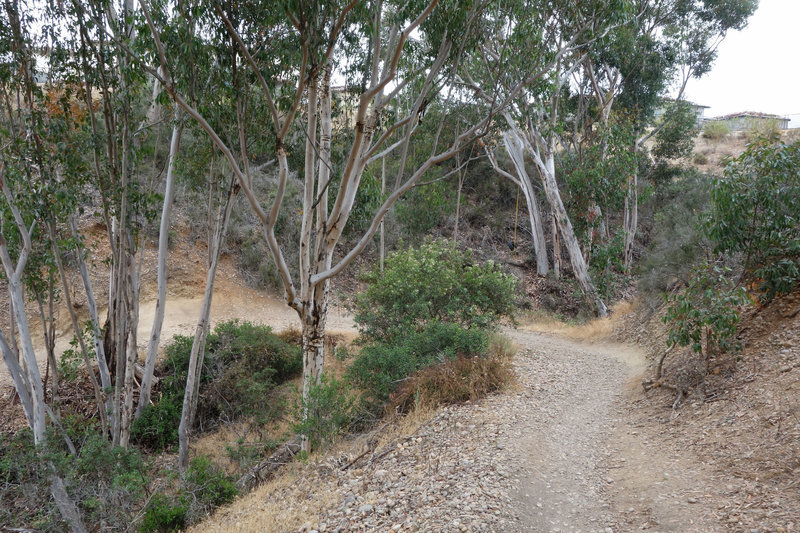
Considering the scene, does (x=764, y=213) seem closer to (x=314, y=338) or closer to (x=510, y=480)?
(x=510, y=480)

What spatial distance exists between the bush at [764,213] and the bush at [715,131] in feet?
92.2

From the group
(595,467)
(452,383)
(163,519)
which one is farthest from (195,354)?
(595,467)

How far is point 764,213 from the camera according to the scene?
7133mm

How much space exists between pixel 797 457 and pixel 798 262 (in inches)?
147

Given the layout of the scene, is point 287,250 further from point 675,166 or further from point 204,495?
point 675,166

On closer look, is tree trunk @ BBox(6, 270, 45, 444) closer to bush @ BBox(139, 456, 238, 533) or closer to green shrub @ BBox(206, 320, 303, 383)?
bush @ BBox(139, 456, 238, 533)

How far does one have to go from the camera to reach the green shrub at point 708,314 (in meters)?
6.57

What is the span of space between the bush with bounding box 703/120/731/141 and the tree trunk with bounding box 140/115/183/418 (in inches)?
1243

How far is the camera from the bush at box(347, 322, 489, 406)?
8.35m

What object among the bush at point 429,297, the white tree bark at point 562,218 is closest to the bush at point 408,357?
the bush at point 429,297

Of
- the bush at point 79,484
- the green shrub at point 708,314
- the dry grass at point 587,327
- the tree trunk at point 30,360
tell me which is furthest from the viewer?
the dry grass at point 587,327

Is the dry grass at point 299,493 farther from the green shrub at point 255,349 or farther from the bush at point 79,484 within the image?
the green shrub at point 255,349

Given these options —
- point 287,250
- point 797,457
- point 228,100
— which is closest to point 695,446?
point 797,457

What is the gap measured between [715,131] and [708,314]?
30084 mm
